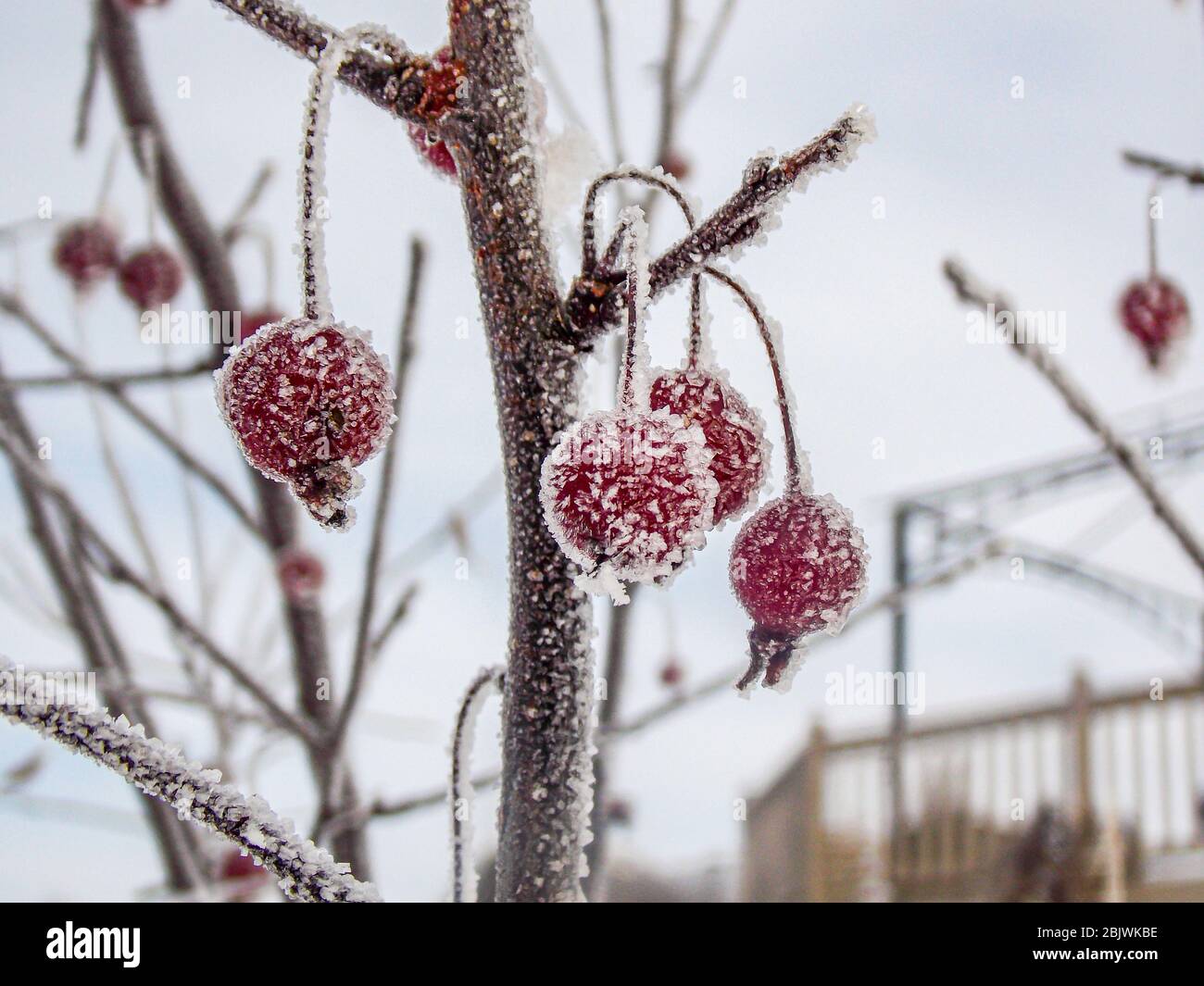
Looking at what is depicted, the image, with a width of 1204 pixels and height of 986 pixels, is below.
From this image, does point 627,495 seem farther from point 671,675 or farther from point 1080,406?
point 671,675

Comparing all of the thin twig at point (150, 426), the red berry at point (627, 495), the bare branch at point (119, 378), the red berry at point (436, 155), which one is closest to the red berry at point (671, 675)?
the thin twig at point (150, 426)

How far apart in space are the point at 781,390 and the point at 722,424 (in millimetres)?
21

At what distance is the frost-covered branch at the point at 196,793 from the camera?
296mm

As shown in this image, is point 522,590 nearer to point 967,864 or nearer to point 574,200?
point 574,200

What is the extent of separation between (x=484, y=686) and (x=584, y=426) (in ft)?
0.38

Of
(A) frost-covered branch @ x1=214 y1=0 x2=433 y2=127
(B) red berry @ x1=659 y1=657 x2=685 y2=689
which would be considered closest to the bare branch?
(A) frost-covered branch @ x1=214 y1=0 x2=433 y2=127

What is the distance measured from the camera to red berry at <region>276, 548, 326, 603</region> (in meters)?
0.93

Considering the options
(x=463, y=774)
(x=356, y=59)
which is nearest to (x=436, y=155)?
(x=356, y=59)

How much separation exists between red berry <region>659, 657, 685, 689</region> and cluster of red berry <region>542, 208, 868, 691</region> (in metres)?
1.16

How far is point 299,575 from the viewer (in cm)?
93

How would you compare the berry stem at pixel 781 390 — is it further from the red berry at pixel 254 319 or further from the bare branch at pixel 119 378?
the red berry at pixel 254 319

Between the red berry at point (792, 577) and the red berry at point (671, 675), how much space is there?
1156 millimetres

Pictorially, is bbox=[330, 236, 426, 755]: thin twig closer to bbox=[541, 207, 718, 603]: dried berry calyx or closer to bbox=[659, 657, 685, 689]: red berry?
bbox=[541, 207, 718, 603]: dried berry calyx

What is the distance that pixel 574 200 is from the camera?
391 millimetres
